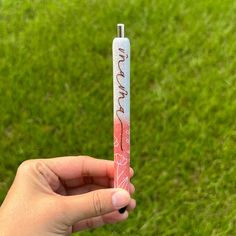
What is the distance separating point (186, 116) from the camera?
2.96 m

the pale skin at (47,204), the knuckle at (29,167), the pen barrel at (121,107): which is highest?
the pen barrel at (121,107)

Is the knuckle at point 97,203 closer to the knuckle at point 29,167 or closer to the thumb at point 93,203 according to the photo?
the thumb at point 93,203

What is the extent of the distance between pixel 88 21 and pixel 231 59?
1.00 metres

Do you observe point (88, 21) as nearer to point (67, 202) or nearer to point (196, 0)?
point (196, 0)

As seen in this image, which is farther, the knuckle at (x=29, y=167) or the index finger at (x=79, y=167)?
the index finger at (x=79, y=167)

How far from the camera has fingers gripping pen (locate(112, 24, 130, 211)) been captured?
1.59 meters

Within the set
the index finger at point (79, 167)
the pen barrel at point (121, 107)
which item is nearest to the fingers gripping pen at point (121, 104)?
the pen barrel at point (121, 107)

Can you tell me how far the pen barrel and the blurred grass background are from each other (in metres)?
0.95

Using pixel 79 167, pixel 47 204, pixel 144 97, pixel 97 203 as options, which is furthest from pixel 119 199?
pixel 144 97

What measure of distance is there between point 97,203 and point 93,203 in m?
0.01

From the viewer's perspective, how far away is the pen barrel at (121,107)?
1.60 metres

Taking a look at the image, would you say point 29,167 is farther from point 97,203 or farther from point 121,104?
point 121,104

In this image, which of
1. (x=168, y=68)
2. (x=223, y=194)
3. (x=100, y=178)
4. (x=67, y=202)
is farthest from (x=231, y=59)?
(x=67, y=202)

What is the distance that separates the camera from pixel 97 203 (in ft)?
5.59
